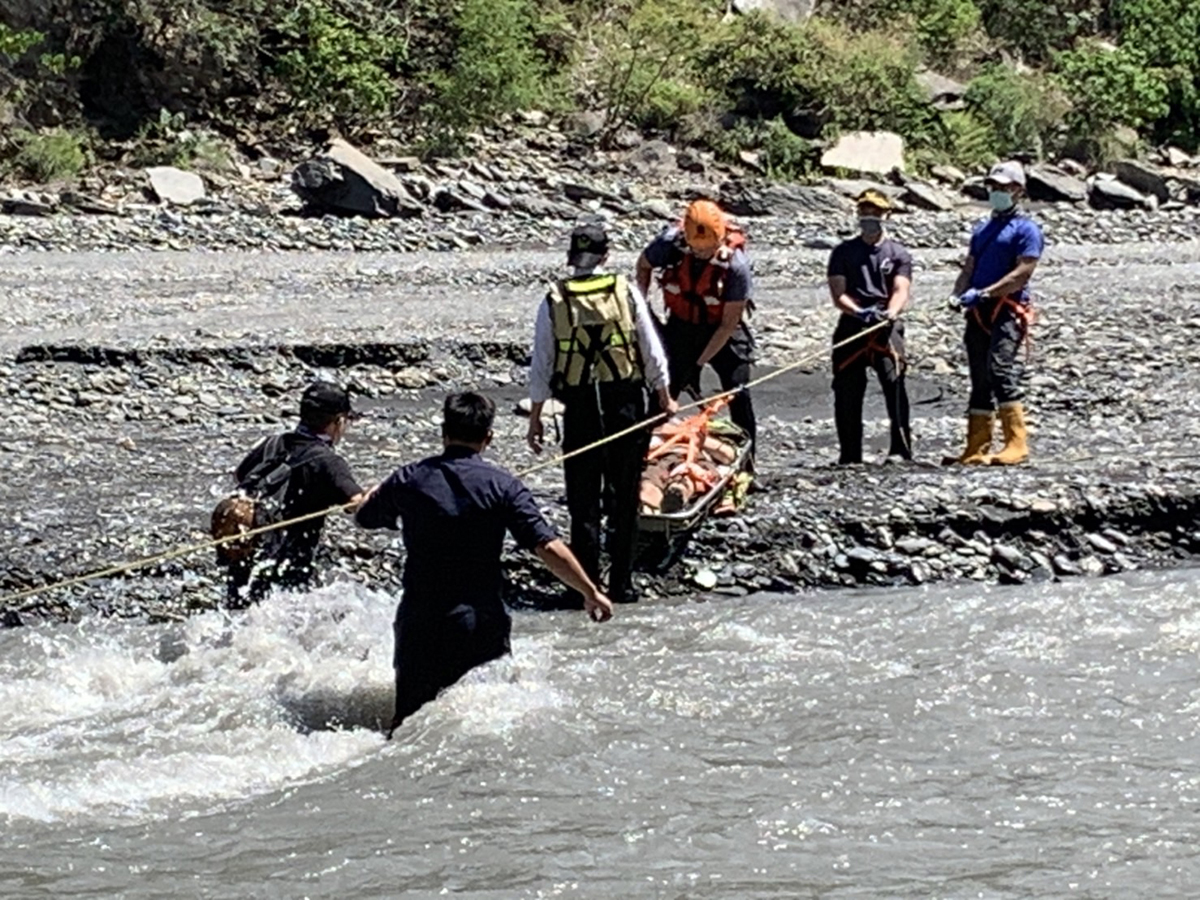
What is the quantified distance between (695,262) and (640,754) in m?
3.38

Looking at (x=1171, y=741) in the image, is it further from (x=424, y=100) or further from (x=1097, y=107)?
(x=1097, y=107)

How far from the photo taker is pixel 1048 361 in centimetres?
1502

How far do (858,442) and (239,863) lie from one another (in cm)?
582

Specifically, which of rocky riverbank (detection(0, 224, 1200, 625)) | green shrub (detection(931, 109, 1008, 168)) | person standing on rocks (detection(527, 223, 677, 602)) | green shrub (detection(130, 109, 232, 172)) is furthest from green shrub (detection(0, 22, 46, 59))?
person standing on rocks (detection(527, 223, 677, 602))

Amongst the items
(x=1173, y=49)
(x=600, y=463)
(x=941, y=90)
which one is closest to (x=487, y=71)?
(x=941, y=90)

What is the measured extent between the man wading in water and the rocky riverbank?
2.43m

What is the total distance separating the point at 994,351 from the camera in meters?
10.4

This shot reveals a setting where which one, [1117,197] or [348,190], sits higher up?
[348,190]

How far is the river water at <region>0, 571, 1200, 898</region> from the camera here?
574 cm

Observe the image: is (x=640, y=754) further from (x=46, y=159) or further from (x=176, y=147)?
(x=176, y=147)

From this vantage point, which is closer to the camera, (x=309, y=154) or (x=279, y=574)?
(x=279, y=574)

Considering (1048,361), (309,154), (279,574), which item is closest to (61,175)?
(309,154)

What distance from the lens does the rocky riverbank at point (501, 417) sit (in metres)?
9.27

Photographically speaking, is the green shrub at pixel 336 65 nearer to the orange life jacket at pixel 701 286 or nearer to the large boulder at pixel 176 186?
the large boulder at pixel 176 186
